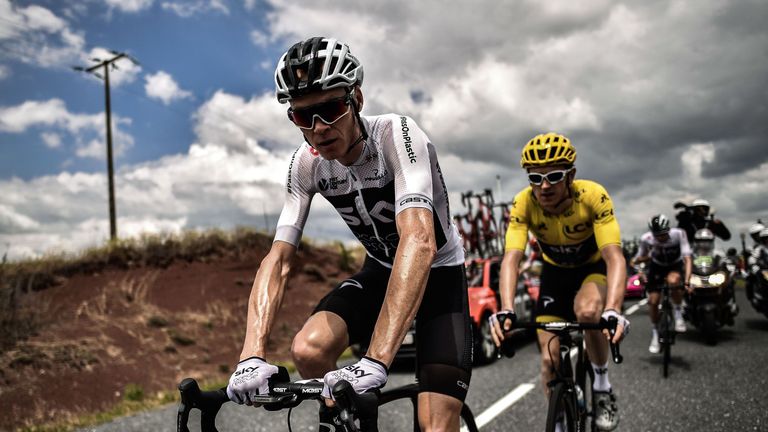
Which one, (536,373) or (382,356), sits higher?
(382,356)

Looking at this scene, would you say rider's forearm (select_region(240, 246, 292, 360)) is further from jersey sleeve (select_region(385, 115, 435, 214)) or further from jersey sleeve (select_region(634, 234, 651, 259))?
jersey sleeve (select_region(634, 234, 651, 259))

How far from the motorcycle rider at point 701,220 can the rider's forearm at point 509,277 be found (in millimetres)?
7673

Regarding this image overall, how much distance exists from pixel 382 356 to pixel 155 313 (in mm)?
14170

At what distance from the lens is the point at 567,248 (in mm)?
4574

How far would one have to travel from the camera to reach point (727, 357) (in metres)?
8.38

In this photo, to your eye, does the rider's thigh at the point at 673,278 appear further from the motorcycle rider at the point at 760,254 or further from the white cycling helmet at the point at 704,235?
the motorcycle rider at the point at 760,254

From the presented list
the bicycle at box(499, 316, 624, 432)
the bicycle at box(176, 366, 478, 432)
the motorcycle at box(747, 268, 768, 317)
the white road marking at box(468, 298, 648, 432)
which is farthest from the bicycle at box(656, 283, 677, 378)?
the bicycle at box(176, 366, 478, 432)

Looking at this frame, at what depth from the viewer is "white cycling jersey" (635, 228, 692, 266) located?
9.27 meters

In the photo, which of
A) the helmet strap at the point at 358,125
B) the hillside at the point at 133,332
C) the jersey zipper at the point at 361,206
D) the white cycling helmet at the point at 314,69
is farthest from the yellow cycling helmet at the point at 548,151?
the hillside at the point at 133,332

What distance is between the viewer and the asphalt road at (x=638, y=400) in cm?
541

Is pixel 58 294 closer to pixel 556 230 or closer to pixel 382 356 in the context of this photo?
pixel 556 230

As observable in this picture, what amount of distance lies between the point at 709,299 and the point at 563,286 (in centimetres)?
647

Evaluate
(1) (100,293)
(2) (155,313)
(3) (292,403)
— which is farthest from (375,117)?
(1) (100,293)

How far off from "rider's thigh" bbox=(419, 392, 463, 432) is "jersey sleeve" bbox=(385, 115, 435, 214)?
0.85 metres
